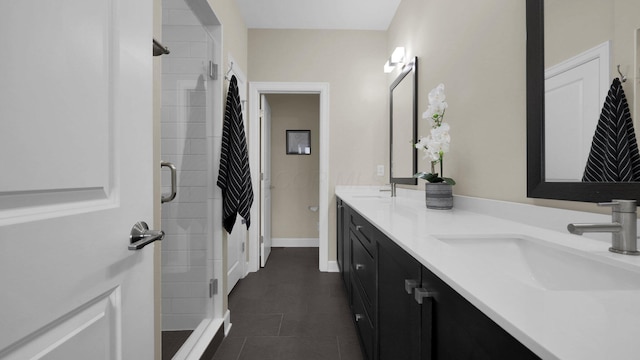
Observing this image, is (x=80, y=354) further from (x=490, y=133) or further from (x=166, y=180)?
(x=490, y=133)

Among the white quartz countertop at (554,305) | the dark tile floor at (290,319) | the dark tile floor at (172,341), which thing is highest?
the white quartz countertop at (554,305)

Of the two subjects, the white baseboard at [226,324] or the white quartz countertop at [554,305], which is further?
the white baseboard at [226,324]

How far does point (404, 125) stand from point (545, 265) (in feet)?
5.89

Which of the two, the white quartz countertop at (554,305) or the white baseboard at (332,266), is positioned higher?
the white quartz countertop at (554,305)

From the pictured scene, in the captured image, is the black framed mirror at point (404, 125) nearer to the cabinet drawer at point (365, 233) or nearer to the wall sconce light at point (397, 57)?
the wall sconce light at point (397, 57)

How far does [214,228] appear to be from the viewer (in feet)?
5.61

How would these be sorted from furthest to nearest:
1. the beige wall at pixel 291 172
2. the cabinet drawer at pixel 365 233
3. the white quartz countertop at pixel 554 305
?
the beige wall at pixel 291 172 → the cabinet drawer at pixel 365 233 → the white quartz countertop at pixel 554 305

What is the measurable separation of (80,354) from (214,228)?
1.21m

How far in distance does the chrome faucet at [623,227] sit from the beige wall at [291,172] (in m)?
3.42

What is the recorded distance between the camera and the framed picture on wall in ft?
13.0

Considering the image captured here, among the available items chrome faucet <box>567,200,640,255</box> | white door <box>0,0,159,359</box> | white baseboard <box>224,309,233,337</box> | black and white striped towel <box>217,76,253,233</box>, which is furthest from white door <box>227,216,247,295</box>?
chrome faucet <box>567,200,640,255</box>

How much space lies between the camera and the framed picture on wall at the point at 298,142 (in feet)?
13.0

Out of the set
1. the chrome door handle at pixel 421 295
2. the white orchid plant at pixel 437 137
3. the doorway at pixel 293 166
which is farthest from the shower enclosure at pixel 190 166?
the doorway at pixel 293 166

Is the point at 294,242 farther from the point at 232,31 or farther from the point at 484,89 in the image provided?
the point at 484,89
